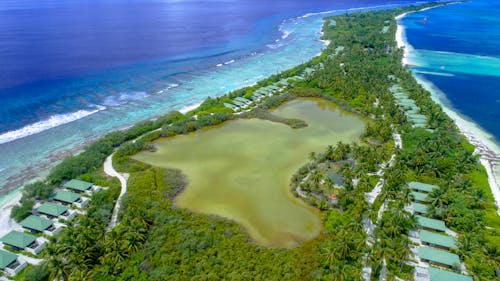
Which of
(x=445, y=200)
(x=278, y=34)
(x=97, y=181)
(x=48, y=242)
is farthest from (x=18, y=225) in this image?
(x=278, y=34)

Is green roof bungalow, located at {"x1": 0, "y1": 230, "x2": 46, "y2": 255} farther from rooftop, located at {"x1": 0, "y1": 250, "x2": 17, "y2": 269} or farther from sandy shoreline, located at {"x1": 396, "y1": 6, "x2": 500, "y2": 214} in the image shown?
sandy shoreline, located at {"x1": 396, "y1": 6, "x2": 500, "y2": 214}

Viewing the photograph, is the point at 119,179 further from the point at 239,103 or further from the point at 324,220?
the point at 239,103

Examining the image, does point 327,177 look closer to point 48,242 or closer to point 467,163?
point 467,163

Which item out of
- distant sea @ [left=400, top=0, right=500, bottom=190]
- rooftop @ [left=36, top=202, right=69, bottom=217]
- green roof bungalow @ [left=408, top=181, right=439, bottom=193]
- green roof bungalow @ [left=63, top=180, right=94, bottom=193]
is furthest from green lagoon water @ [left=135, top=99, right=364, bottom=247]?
distant sea @ [left=400, top=0, right=500, bottom=190]

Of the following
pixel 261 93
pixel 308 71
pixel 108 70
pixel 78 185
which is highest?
pixel 108 70

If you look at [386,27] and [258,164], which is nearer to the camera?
[258,164]

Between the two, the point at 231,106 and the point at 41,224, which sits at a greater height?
the point at 231,106

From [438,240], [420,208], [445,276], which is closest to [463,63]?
[420,208]
